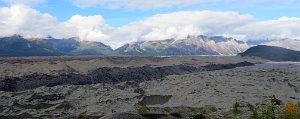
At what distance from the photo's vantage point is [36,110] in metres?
61.8

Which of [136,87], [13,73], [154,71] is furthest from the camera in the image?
[154,71]

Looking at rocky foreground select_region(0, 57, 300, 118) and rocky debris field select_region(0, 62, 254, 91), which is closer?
rocky foreground select_region(0, 57, 300, 118)

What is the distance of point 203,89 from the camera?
3007 inches

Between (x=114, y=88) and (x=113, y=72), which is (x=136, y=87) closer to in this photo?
(x=114, y=88)

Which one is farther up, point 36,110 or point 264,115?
point 264,115

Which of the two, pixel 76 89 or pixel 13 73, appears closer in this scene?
pixel 76 89

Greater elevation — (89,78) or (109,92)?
(89,78)

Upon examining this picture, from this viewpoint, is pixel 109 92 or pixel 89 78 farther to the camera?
pixel 89 78

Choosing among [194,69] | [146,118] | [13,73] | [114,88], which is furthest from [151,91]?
[194,69]

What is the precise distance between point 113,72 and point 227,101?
151 feet

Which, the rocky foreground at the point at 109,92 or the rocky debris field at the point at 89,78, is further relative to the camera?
the rocky debris field at the point at 89,78

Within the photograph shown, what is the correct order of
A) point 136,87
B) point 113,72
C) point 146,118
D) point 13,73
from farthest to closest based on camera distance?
point 113,72
point 13,73
point 136,87
point 146,118

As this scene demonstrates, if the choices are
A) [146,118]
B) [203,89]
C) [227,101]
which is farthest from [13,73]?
[146,118]

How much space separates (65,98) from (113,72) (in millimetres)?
35744
